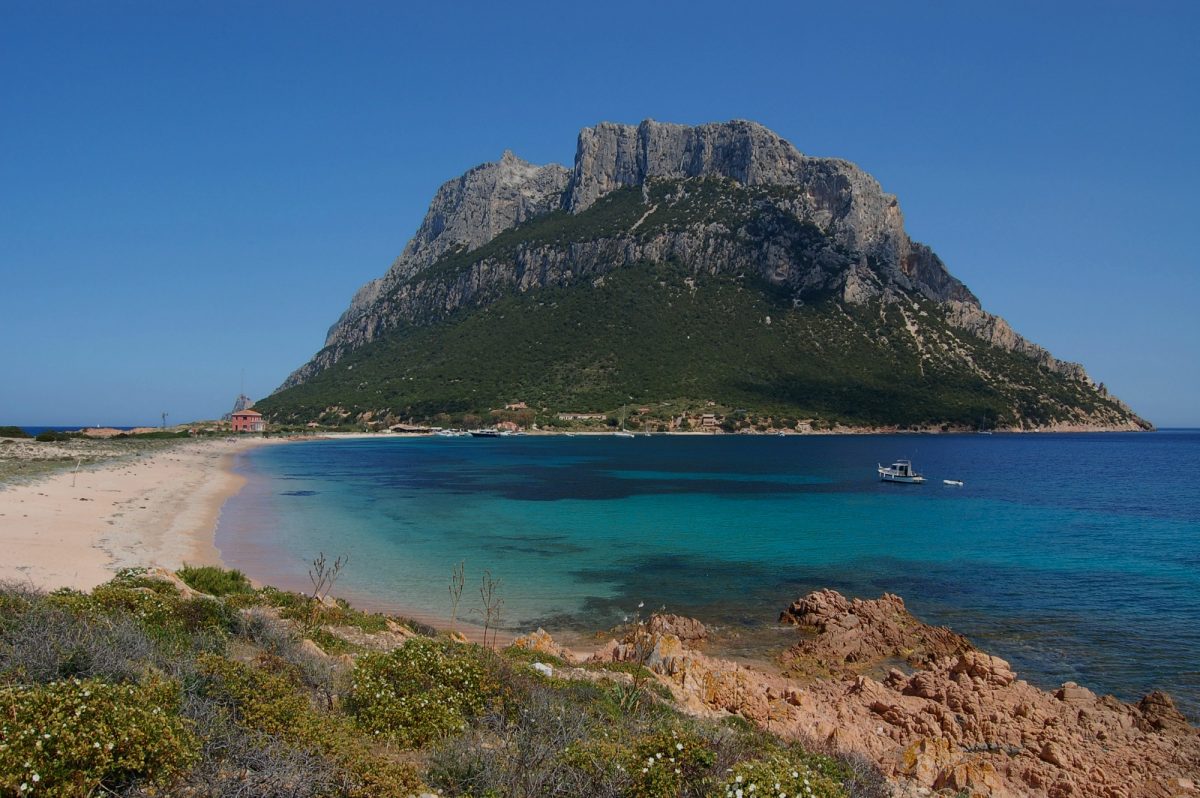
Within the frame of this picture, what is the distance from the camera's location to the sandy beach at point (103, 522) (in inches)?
712

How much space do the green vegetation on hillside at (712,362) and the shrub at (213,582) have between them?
9823cm

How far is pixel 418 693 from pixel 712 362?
112314mm

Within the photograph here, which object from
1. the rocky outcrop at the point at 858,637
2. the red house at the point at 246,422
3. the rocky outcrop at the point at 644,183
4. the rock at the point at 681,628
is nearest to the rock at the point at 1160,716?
the rocky outcrop at the point at 858,637

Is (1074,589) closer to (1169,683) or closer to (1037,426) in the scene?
(1169,683)

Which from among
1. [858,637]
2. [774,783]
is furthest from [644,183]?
[774,783]

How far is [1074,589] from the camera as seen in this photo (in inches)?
826

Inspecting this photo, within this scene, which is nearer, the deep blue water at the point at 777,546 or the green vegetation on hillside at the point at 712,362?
the deep blue water at the point at 777,546

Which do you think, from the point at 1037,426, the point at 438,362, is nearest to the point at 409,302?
the point at 438,362

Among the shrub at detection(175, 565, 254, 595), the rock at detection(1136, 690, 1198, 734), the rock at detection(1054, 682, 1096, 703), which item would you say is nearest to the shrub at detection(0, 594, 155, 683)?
the shrub at detection(175, 565, 254, 595)

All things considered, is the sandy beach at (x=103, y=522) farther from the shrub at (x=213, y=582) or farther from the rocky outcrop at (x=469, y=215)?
the rocky outcrop at (x=469, y=215)

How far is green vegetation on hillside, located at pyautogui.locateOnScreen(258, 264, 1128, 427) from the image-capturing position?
114875 mm

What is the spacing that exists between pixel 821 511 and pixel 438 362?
106216mm

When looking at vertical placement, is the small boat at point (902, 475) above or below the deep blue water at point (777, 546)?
above

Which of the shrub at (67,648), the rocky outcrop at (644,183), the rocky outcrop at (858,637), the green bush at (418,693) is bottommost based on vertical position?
the rocky outcrop at (858,637)
